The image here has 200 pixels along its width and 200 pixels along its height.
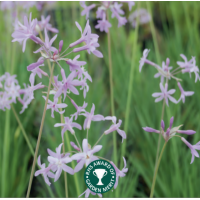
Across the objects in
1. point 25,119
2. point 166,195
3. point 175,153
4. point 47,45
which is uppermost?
point 47,45

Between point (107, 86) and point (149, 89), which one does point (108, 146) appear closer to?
point (149, 89)

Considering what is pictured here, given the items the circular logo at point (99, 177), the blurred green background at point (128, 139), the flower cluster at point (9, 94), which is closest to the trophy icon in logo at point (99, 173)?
the circular logo at point (99, 177)

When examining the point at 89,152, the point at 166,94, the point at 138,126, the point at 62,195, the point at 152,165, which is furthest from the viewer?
the point at 138,126

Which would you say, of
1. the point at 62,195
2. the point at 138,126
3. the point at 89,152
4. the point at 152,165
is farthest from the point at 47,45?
the point at 138,126

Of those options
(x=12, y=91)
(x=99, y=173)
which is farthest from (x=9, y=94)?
(x=99, y=173)

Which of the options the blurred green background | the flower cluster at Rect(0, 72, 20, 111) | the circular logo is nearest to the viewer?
the circular logo

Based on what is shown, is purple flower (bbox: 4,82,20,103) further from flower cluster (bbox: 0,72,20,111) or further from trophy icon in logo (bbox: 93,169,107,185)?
trophy icon in logo (bbox: 93,169,107,185)

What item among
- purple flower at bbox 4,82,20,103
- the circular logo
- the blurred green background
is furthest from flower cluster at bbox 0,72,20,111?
the circular logo

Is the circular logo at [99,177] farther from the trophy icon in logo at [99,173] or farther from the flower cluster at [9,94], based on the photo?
the flower cluster at [9,94]
